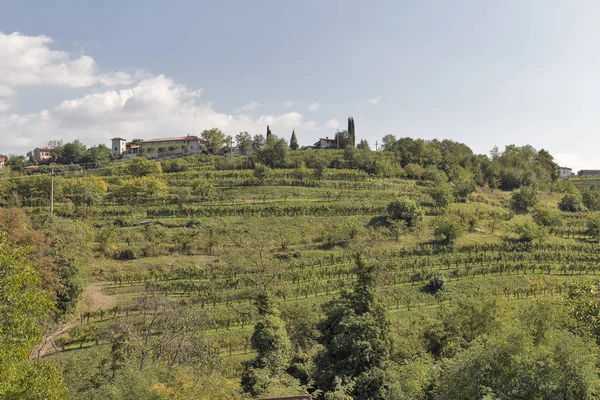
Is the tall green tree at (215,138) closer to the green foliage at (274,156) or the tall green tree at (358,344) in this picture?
the green foliage at (274,156)

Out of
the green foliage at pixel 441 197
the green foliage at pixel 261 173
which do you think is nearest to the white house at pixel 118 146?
the green foliage at pixel 261 173

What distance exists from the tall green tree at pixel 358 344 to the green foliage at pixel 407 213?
84.8ft

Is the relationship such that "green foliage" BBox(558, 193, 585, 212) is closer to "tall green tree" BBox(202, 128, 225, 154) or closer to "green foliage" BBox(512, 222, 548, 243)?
"green foliage" BBox(512, 222, 548, 243)

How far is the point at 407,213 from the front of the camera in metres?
45.2

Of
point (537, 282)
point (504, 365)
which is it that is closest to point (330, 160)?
point (537, 282)

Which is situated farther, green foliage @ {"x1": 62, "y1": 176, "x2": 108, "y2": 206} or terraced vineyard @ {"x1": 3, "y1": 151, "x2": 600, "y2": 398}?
green foliage @ {"x1": 62, "y1": 176, "x2": 108, "y2": 206}

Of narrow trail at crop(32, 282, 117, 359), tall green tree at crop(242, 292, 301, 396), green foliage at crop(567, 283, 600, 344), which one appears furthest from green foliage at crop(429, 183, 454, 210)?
narrow trail at crop(32, 282, 117, 359)

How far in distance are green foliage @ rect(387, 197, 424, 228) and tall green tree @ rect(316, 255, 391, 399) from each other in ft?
84.8

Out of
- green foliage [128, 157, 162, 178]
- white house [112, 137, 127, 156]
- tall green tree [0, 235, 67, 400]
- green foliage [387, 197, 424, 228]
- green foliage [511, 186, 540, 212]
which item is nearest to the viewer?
tall green tree [0, 235, 67, 400]

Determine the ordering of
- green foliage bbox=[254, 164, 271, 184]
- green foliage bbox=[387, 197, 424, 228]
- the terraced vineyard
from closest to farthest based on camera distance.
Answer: the terraced vineyard, green foliage bbox=[387, 197, 424, 228], green foliage bbox=[254, 164, 271, 184]

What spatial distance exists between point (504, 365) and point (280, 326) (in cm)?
1167

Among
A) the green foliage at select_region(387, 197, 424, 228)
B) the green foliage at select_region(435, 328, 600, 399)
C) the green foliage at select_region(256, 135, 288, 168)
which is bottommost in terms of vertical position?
the green foliage at select_region(435, 328, 600, 399)

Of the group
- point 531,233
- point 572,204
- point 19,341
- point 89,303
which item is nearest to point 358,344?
point 19,341

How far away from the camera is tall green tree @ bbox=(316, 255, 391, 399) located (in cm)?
1842
